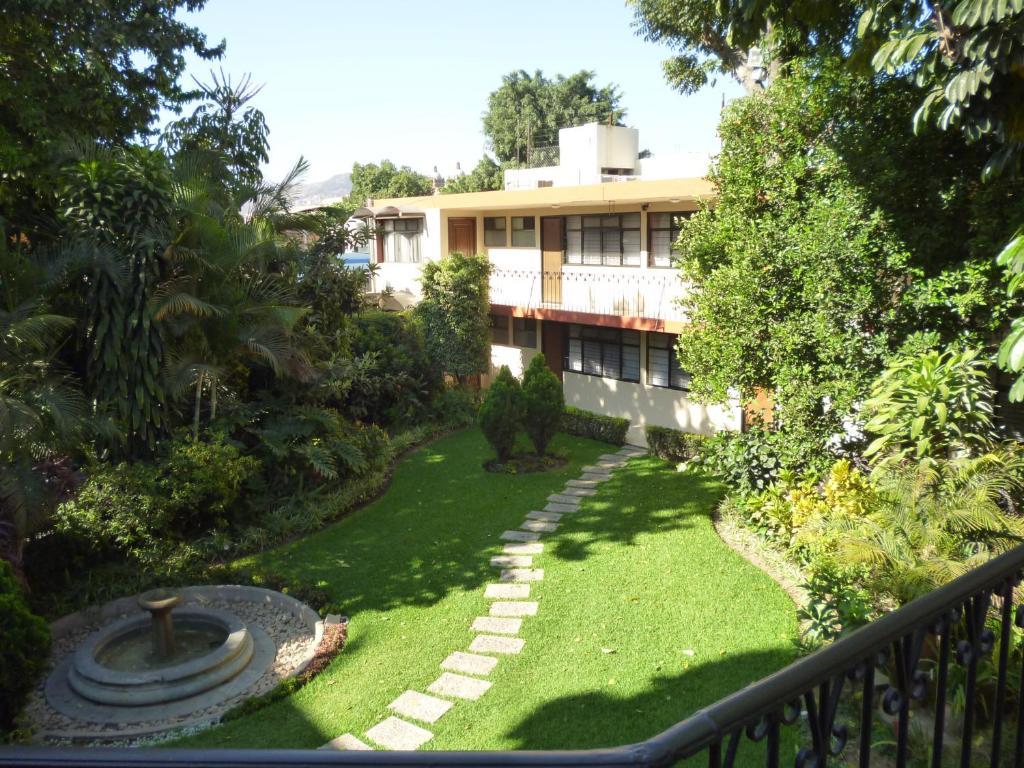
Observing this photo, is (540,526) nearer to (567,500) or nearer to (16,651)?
(567,500)

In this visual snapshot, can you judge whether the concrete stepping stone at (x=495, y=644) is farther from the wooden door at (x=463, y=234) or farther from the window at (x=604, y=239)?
the wooden door at (x=463, y=234)

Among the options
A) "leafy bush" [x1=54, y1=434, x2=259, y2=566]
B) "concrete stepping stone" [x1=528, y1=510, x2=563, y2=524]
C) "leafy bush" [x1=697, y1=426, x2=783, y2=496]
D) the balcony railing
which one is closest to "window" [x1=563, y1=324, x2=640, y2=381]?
the balcony railing

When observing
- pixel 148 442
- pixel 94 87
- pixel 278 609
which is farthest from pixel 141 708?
pixel 94 87

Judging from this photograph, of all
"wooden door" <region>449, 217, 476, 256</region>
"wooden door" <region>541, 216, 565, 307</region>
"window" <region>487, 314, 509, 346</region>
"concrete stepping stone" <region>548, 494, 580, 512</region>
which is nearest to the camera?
"concrete stepping stone" <region>548, 494, 580, 512</region>

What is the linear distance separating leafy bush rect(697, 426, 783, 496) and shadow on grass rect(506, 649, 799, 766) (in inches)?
142

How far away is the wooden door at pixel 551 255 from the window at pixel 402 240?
4540mm

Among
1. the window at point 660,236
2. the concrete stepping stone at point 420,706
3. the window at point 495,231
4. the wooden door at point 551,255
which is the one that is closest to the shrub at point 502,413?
the window at point 660,236

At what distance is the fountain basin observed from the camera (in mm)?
7559

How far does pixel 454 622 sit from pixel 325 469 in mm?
4200

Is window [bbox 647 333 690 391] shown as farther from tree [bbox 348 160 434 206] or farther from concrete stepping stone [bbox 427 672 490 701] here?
tree [bbox 348 160 434 206]

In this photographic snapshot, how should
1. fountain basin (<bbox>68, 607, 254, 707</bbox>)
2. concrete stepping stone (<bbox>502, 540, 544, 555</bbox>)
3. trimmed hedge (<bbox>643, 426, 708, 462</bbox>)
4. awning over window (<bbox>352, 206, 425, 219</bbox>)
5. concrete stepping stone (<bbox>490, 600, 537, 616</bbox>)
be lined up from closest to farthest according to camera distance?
fountain basin (<bbox>68, 607, 254, 707</bbox>) < concrete stepping stone (<bbox>490, 600, 537, 616</bbox>) < concrete stepping stone (<bbox>502, 540, 544, 555</bbox>) < trimmed hedge (<bbox>643, 426, 708, 462</bbox>) < awning over window (<bbox>352, 206, 425, 219</bbox>)

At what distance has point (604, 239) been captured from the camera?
18.7 metres

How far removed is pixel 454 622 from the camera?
28.7ft

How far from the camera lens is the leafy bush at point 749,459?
10711 millimetres
